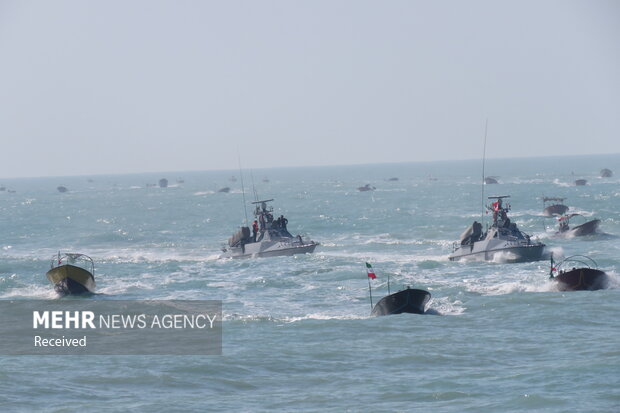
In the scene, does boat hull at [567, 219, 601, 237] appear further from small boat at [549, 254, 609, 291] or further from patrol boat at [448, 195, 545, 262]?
small boat at [549, 254, 609, 291]

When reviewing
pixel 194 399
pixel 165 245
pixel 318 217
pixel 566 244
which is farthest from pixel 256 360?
pixel 318 217

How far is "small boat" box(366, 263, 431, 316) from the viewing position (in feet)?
147

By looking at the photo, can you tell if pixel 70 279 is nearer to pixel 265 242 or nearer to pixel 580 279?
pixel 265 242

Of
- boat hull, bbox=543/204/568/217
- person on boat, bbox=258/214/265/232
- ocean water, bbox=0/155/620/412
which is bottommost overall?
ocean water, bbox=0/155/620/412

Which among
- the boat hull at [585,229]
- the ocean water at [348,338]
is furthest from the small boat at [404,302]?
the boat hull at [585,229]

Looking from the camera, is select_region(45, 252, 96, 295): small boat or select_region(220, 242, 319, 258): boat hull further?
select_region(220, 242, 319, 258): boat hull

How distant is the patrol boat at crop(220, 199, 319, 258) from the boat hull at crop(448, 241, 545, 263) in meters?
13.7

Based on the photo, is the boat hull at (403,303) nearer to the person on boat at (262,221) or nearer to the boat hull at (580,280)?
the boat hull at (580,280)

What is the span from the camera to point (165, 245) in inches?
3588

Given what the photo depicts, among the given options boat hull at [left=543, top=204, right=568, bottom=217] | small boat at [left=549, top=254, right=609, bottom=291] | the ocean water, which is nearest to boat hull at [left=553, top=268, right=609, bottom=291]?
small boat at [left=549, top=254, right=609, bottom=291]

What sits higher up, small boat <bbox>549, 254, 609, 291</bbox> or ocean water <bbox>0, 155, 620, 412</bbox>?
small boat <bbox>549, 254, 609, 291</bbox>

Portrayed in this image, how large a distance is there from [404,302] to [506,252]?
66.1 ft

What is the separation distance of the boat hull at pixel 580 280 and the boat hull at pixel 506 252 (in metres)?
12.6

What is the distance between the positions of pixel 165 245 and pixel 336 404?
62690 millimetres
